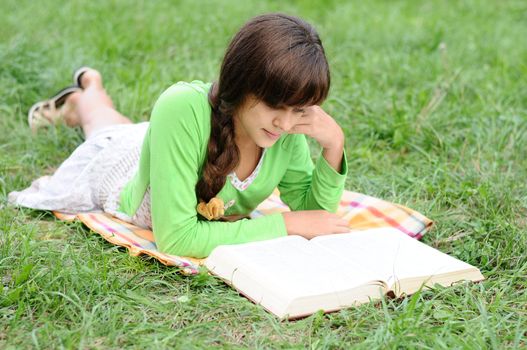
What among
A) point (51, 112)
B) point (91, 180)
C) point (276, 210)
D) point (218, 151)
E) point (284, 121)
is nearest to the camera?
point (284, 121)

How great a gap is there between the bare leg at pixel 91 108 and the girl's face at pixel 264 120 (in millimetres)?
1369

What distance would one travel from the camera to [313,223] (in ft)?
10.3

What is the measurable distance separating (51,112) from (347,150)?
5.34 ft

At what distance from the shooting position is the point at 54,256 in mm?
2863

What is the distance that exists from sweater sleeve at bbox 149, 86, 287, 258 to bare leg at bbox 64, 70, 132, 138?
4.10ft

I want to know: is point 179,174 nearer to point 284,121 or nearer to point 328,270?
point 284,121

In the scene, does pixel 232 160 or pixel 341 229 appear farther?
pixel 341 229

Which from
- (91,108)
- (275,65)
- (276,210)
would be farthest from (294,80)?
(91,108)

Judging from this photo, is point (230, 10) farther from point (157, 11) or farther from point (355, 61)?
point (355, 61)

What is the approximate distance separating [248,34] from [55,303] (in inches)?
42.7

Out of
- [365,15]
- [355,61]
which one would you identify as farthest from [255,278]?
[365,15]

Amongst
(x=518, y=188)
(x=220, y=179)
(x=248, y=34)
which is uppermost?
(x=248, y=34)

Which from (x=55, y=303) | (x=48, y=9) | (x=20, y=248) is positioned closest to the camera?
(x=55, y=303)

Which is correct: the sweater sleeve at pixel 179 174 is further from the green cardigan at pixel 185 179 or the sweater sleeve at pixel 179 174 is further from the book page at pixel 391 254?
the book page at pixel 391 254
